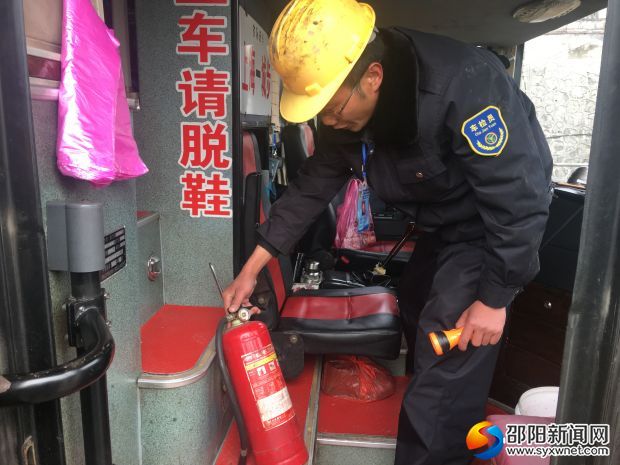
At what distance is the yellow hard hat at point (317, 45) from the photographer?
1.36 meters

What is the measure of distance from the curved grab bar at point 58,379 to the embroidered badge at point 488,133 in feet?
3.47

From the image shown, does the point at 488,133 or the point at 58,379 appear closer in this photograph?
the point at 58,379

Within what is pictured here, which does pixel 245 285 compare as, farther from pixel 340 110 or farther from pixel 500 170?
pixel 500 170

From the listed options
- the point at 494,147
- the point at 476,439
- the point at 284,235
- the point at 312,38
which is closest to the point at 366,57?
the point at 312,38

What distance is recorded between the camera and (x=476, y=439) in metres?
1.31

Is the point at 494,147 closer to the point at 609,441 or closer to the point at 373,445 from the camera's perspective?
the point at 609,441

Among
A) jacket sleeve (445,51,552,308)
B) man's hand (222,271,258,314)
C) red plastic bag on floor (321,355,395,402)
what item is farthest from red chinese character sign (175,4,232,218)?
jacket sleeve (445,51,552,308)

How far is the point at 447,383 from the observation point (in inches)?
64.2

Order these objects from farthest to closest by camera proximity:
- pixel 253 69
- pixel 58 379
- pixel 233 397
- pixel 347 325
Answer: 1. pixel 253 69
2. pixel 347 325
3. pixel 233 397
4. pixel 58 379

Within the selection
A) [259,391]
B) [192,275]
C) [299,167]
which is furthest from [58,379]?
[299,167]

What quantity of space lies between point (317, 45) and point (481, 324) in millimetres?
950

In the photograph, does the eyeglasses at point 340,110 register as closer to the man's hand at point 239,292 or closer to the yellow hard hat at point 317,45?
the yellow hard hat at point 317,45

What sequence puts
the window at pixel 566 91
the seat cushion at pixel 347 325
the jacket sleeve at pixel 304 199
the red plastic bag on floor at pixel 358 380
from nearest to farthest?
the jacket sleeve at pixel 304 199 < the seat cushion at pixel 347 325 < the red plastic bag on floor at pixel 358 380 < the window at pixel 566 91

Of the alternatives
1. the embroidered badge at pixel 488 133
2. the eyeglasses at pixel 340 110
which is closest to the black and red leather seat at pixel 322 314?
the eyeglasses at pixel 340 110
